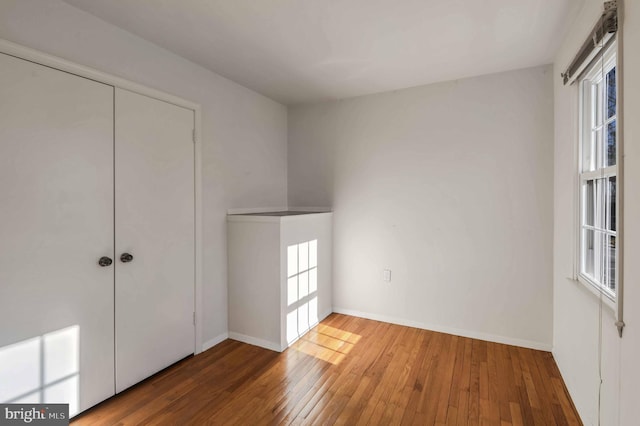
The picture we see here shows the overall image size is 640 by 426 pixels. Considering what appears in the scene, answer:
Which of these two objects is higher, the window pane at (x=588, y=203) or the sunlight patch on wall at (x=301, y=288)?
the window pane at (x=588, y=203)

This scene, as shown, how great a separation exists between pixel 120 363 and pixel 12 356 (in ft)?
2.05

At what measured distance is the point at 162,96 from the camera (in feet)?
7.75

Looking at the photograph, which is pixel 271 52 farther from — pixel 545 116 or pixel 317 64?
pixel 545 116

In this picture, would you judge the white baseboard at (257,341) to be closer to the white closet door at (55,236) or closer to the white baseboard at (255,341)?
the white baseboard at (255,341)

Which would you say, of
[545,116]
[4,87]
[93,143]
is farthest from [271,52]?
[545,116]

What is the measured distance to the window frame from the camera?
4.76 feet

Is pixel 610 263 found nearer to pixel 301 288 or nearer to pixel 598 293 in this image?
pixel 598 293

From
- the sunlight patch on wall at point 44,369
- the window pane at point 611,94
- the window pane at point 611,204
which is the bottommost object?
the sunlight patch on wall at point 44,369

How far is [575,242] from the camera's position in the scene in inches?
80.2

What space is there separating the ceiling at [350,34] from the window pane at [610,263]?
1403mm

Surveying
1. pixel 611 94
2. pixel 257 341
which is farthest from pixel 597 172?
pixel 257 341

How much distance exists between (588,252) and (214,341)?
9.95 feet

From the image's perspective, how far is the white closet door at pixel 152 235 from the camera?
7.02 feet

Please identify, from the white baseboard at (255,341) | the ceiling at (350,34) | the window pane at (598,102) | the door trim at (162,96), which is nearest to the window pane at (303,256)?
the white baseboard at (255,341)
